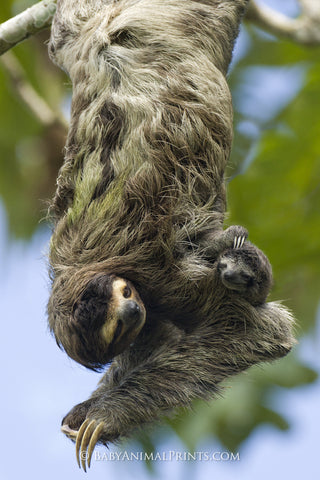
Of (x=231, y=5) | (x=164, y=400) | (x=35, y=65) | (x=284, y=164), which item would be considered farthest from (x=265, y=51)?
(x=164, y=400)

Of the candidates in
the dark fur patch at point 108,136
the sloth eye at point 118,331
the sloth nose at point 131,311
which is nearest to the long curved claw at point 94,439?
the sloth eye at point 118,331

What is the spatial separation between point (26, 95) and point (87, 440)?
6839 mm

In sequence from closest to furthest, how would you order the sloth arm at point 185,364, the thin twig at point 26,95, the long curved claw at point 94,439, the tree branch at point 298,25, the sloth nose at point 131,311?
the sloth nose at point 131,311 → the long curved claw at point 94,439 → the sloth arm at point 185,364 → the tree branch at point 298,25 → the thin twig at point 26,95

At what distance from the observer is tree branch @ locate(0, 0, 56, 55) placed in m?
6.12

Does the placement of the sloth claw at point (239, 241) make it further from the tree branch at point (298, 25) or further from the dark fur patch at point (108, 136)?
the tree branch at point (298, 25)

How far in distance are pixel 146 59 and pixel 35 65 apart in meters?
6.83

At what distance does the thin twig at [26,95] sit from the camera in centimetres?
988

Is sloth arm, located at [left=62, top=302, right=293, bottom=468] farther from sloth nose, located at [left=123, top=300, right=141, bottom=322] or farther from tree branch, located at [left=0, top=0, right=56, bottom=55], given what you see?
tree branch, located at [left=0, top=0, right=56, bottom=55]

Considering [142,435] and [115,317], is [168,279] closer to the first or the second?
[115,317]

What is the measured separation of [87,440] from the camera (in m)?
4.70

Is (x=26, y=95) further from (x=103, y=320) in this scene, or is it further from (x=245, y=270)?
(x=245, y=270)

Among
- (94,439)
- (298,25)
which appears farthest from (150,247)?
(298,25)

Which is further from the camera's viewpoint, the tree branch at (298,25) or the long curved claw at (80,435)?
the tree branch at (298,25)

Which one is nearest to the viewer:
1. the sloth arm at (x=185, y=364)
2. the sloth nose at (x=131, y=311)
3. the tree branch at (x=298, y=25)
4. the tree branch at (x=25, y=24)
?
the sloth nose at (x=131, y=311)
